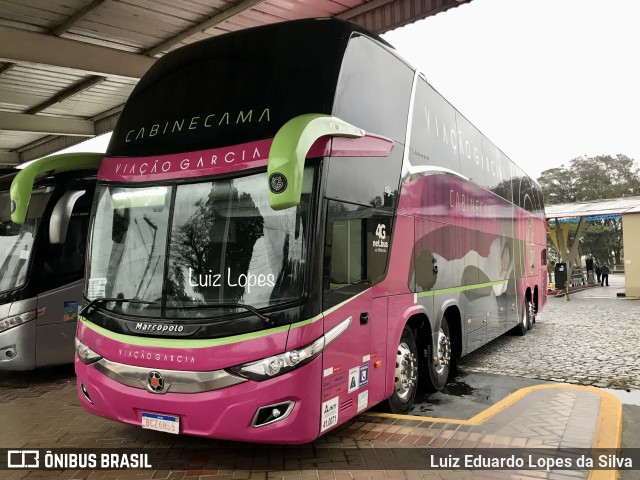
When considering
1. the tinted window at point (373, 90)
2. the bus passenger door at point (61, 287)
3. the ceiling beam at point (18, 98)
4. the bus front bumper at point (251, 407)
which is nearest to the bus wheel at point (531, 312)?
the tinted window at point (373, 90)

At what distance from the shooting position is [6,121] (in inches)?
639

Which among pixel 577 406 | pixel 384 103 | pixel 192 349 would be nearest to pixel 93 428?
pixel 192 349

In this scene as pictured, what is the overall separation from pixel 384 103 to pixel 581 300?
20567mm

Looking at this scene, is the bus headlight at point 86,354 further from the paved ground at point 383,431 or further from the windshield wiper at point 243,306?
the windshield wiper at point 243,306

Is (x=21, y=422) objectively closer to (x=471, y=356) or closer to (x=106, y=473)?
(x=106, y=473)

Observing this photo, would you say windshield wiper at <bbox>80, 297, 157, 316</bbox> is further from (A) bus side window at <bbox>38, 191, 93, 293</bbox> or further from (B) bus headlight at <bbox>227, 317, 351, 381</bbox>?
(A) bus side window at <bbox>38, 191, 93, 293</bbox>

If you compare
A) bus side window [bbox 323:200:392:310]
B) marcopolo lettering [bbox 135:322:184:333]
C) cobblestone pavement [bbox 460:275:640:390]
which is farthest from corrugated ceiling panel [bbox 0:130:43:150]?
bus side window [bbox 323:200:392:310]

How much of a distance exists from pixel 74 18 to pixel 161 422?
8.28 meters

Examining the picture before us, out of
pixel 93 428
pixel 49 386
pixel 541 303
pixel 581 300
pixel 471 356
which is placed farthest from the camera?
pixel 581 300

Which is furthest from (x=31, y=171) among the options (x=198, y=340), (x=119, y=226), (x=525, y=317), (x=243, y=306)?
(x=525, y=317)

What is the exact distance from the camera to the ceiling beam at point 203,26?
30.1ft

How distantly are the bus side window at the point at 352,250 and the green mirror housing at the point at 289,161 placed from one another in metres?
0.79

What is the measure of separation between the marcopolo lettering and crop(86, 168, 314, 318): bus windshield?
93 millimetres

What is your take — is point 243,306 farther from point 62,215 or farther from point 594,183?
point 594,183
